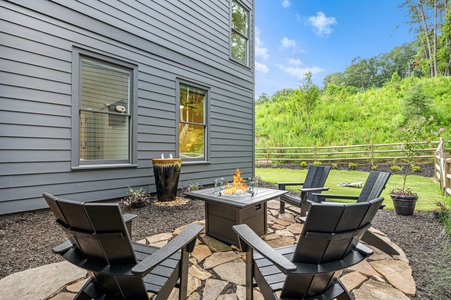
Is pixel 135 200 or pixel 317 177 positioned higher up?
pixel 317 177

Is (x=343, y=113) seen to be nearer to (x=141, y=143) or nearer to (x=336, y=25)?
(x=141, y=143)

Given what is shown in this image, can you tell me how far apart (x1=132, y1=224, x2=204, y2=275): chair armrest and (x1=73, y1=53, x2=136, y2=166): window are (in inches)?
122

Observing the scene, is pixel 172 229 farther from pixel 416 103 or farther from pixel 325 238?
pixel 416 103

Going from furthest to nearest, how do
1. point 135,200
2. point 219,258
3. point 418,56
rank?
1. point 418,56
2. point 135,200
3. point 219,258

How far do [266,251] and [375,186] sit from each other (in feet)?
6.88

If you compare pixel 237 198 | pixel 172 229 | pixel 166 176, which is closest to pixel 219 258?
pixel 237 198

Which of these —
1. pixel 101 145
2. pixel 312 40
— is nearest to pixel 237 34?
pixel 101 145

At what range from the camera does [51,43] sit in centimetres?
344

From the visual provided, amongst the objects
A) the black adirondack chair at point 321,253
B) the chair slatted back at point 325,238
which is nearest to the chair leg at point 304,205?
the black adirondack chair at point 321,253

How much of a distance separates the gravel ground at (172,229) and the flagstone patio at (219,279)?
15 centimetres

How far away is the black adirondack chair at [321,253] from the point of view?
1.10m

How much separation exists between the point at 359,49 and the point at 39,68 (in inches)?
1288

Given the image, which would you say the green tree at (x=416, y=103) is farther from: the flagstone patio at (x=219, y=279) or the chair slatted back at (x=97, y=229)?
the chair slatted back at (x=97, y=229)

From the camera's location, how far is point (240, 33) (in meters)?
6.99
